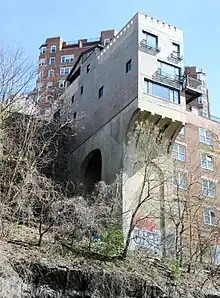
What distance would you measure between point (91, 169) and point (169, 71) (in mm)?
8656

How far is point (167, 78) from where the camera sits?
95.3ft

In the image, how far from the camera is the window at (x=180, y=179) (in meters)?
26.2

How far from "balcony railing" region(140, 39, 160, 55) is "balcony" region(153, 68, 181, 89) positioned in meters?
1.27

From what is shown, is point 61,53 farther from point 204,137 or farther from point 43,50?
point 204,137

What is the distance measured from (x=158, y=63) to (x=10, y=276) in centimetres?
1713

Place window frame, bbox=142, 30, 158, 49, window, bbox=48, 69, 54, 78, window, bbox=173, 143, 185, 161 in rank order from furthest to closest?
1. window, bbox=48, 69, 54, 78
2. window, bbox=173, 143, 185, 161
3. window frame, bbox=142, 30, 158, 49

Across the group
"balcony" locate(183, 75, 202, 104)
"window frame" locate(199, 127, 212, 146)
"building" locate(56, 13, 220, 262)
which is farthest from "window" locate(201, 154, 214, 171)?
"balcony" locate(183, 75, 202, 104)

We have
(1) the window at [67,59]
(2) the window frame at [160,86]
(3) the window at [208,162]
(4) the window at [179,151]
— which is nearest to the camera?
(2) the window frame at [160,86]

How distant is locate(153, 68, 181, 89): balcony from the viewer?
2866cm

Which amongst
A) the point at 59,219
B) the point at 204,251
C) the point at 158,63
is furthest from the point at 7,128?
the point at 204,251

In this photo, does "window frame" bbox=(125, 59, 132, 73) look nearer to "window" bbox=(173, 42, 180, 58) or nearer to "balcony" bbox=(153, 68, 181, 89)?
"balcony" bbox=(153, 68, 181, 89)

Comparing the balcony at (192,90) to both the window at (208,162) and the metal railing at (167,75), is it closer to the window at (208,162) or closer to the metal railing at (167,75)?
the metal railing at (167,75)

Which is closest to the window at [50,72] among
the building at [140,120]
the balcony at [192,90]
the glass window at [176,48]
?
the building at [140,120]

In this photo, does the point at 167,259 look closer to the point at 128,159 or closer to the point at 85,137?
the point at 128,159
